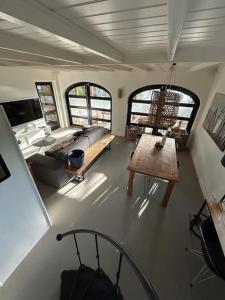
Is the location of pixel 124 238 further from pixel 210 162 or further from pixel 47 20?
pixel 47 20

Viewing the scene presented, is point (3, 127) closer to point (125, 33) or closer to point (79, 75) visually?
point (125, 33)

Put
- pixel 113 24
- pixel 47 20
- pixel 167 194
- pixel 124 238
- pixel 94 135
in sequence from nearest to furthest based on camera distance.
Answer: pixel 47 20, pixel 113 24, pixel 124 238, pixel 167 194, pixel 94 135

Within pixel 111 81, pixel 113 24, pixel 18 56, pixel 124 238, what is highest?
pixel 113 24

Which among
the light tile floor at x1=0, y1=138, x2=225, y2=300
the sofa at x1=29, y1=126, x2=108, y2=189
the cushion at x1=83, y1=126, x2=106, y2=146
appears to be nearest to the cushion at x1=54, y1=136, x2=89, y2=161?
the sofa at x1=29, y1=126, x2=108, y2=189

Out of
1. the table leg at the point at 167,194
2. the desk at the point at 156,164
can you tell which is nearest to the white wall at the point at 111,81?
the desk at the point at 156,164

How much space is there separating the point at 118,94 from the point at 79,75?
179 centimetres

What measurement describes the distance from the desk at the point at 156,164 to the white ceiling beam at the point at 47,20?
6.35 feet

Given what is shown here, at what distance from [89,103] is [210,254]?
5829 millimetres

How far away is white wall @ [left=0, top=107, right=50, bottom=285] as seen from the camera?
158cm

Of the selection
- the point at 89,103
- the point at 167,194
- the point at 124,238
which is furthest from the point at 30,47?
the point at 89,103

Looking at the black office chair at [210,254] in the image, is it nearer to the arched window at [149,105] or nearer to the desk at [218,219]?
the desk at [218,219]

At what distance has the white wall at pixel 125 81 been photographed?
166 inches

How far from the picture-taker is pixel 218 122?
3.10 meters

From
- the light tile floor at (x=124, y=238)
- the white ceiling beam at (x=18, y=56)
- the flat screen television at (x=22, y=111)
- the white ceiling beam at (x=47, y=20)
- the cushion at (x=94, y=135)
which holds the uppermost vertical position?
→ the white ceiling beam at (x=47, y=20)
